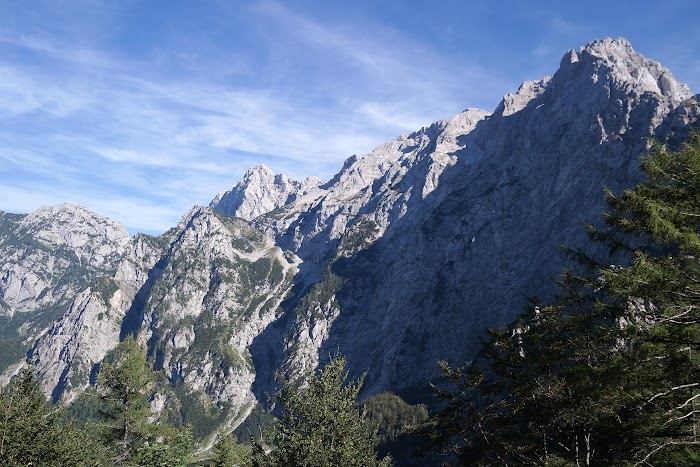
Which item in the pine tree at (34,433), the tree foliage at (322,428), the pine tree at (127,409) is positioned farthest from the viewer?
the pine tree at (127,409)

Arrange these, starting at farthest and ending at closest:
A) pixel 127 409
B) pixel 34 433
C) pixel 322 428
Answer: pixel 127 409
pixel 34 433
pixel 322 428

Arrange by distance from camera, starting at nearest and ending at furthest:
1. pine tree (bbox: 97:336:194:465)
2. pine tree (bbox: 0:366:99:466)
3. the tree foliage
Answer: the tree foliage
pine tree (bbox: 0:366:99:466)
pine tree (bbox: 97:336:194:465)

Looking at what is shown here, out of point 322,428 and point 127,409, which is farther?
point 127,409

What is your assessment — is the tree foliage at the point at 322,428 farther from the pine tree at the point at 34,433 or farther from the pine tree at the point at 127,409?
the pine tree at the point at 34,433

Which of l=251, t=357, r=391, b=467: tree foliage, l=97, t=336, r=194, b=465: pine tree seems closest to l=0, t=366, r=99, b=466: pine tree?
l=97, t=336, r=194, b=465: pine tree

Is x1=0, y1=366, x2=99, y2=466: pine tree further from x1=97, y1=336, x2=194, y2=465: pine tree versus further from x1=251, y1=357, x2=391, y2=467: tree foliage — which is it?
x1=251, y1=357, x2=391, y2=467: tree foliage

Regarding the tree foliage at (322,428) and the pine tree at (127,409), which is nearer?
the tree foliage at (322,428)

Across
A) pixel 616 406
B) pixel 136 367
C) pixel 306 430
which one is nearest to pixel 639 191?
pixel 616 406

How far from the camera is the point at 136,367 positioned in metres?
37.2

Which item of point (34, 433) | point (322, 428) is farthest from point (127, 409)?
point (322, 428)

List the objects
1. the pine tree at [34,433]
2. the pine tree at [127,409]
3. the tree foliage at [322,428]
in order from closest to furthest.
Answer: the tree foliage at [322,428]
the pine tree at [34,433]
the pine tree at [127,409]

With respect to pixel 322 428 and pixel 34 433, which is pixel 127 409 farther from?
pixel 322 428

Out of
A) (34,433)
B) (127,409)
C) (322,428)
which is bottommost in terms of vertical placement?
(34,433)

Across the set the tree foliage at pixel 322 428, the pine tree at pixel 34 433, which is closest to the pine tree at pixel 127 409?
the pine tree at pixel 34 433
